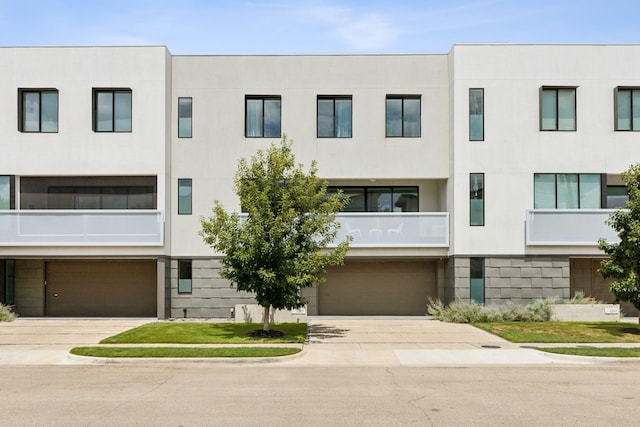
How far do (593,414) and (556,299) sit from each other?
49.4 feet

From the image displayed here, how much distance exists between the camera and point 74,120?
25625 millimetres

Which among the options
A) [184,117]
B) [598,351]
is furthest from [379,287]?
[598,351]

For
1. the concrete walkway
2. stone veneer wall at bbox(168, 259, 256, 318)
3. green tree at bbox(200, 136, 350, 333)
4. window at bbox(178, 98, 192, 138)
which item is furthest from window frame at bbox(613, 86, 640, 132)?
window at bbox(178, 98, 192, 138)

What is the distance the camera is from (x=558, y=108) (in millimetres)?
25734

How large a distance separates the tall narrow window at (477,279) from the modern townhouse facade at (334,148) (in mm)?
71

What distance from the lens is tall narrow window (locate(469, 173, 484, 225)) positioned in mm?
25391

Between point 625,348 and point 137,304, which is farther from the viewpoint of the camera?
point 137,304

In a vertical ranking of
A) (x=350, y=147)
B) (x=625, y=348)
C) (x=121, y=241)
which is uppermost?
(x=350, y=147)

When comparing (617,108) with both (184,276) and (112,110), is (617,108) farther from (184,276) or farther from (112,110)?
(112,110)

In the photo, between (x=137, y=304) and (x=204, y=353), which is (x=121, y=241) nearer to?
(x=137, y=304)

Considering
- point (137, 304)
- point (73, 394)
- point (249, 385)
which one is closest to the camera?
point (73, 394)

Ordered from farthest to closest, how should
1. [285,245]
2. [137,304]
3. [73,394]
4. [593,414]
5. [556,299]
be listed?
[137,304]
[556,299]
[285,245]
[73,394]
[593,414]

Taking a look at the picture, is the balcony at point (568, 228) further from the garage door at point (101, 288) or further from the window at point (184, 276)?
the garage door at point (101, 288)

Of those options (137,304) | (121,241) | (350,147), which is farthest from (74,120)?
(350,147)
